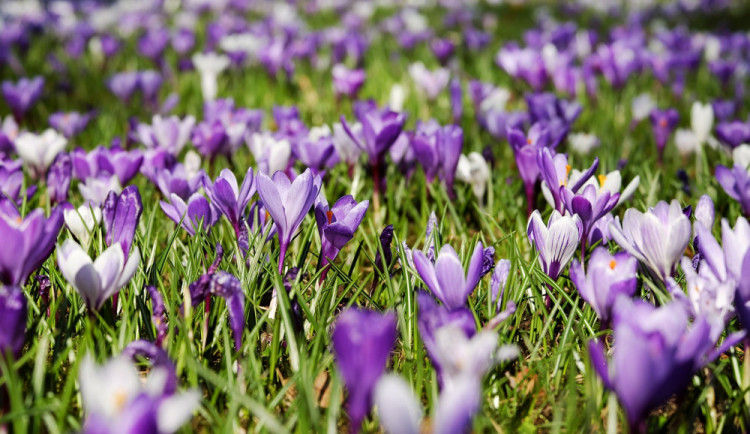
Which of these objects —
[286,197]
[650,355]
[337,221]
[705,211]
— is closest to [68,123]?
[286,197]

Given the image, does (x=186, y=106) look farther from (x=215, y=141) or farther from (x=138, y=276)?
(x=138, y=276)

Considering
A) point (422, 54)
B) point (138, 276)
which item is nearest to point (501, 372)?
point (138, 276)

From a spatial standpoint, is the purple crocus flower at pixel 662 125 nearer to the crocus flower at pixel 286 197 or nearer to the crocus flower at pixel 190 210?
the crocus flower at pixel 286 197

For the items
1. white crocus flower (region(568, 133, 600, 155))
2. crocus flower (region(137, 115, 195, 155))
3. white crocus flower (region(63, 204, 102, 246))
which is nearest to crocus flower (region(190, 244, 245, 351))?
white crocus flower (region(63, 204, 102, 246))

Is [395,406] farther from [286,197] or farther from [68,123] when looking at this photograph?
[68,123]

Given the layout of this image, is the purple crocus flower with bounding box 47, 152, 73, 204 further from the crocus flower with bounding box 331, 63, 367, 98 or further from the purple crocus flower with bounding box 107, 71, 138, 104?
the crocus flower with bounding box 331, 63, 367, 98

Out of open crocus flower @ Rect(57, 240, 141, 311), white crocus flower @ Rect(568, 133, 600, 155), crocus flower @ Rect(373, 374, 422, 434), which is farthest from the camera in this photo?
white crocus flower @ Rect(568, 133, 600, 155)
